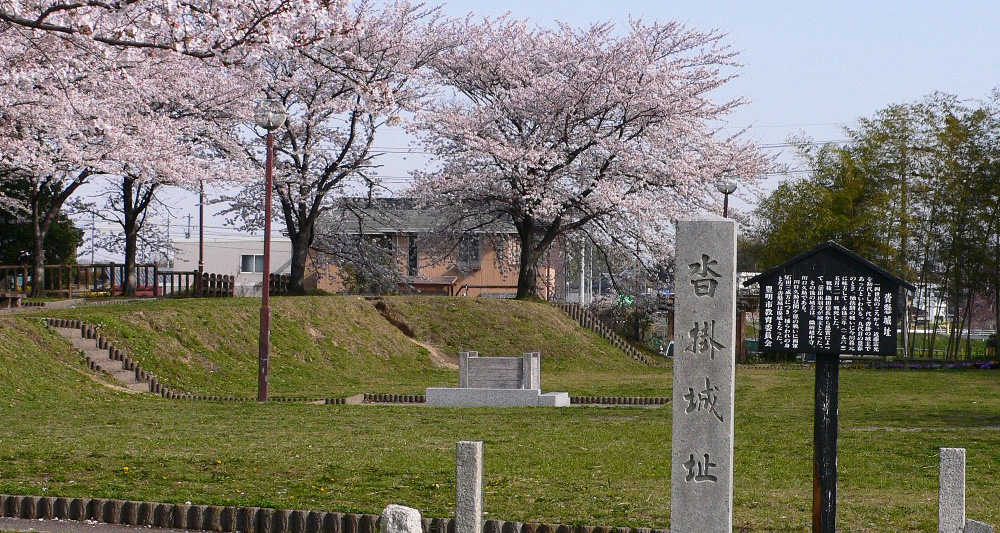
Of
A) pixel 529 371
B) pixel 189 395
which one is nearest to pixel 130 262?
pixel 189 395

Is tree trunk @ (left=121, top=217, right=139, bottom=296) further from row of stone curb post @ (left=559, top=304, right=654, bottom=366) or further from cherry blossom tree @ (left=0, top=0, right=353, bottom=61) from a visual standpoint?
cherry blossom tree @ (left=0, top=0, right=353, bottom=61)

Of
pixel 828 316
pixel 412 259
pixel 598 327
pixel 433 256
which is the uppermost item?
pixel 412 259

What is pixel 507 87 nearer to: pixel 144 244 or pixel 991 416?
pixel 144 244

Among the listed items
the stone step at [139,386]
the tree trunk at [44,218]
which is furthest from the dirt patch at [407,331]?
the stone step at [139,386]

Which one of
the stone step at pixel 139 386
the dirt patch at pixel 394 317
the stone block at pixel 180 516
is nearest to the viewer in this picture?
the stone block at pixel 180 516

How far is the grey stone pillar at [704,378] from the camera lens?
6.66 metres

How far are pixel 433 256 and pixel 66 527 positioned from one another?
97.5ft

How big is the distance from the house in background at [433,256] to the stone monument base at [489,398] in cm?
1737

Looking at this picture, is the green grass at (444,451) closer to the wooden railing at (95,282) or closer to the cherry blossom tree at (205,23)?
the cherry blossom tree at (205,23)

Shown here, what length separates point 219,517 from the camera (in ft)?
25.6

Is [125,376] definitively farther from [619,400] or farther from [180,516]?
[180,516]

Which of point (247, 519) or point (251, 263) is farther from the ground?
point (251, 263)

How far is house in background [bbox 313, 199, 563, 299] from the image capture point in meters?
37.5

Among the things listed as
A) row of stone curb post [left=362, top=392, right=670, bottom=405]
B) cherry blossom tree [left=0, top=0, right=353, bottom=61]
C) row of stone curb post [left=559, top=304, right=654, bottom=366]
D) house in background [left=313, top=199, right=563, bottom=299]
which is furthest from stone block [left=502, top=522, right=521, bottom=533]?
house in background [left=313, top=199, right=563, bottom=299]
